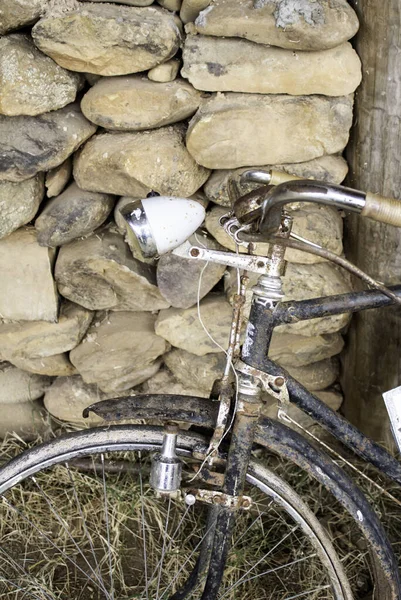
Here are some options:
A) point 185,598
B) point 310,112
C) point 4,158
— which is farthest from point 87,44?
point 185,598

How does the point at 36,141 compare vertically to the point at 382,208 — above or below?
below

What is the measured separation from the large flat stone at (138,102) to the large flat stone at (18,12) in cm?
21

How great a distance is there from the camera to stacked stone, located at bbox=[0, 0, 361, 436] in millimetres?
1714

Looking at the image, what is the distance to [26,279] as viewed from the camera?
6.59ft

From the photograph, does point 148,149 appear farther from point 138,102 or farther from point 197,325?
point 197,325

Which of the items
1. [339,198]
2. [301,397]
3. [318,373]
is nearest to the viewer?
[339,198]

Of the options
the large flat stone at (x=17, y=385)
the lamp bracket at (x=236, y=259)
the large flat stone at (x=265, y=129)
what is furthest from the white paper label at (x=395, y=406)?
the large flat stone at (x=17, y=385)

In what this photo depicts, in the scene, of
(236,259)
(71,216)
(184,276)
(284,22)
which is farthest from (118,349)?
(284,22)

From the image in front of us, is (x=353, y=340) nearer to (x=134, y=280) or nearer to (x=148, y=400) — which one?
(x=134, y=280)

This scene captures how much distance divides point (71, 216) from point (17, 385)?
62 cm

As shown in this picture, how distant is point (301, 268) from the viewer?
1914mm

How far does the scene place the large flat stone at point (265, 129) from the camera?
1.76 metres

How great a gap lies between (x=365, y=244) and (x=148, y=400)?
2.43 feet

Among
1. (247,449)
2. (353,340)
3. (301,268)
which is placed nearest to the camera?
(247,449)
